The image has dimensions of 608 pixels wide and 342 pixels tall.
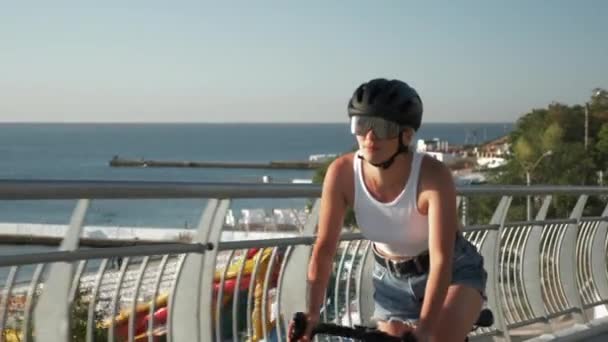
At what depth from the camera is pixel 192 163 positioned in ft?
512

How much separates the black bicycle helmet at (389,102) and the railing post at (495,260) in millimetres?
4087

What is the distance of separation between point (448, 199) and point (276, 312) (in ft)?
8.63

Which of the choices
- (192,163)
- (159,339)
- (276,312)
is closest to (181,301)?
(159,339)

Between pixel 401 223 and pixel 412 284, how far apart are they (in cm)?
22

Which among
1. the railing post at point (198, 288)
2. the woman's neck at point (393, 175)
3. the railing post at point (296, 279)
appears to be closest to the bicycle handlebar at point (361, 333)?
the woman's neck at point (393, 175)

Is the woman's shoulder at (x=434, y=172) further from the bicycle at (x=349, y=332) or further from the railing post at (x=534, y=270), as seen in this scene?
the railing post at (x=534, y=270)

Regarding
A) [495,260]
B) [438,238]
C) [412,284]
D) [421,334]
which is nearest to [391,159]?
[438,238]

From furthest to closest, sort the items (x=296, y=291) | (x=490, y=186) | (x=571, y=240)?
(x=571, y=240) < (x=490, y=186) < (x=296, y=291)

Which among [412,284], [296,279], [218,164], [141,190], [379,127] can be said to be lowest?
[296,279]

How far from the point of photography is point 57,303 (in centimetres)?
418

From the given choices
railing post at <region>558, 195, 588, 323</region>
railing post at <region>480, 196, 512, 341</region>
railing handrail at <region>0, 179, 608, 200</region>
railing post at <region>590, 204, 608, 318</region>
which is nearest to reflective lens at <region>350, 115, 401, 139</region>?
railing handrail at <region>0, 179, 608, 200</region>

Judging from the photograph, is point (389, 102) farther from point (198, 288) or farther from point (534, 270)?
point (534, 270)

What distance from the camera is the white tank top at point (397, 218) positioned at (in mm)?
3115

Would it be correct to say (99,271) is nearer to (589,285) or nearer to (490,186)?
(490,186)
